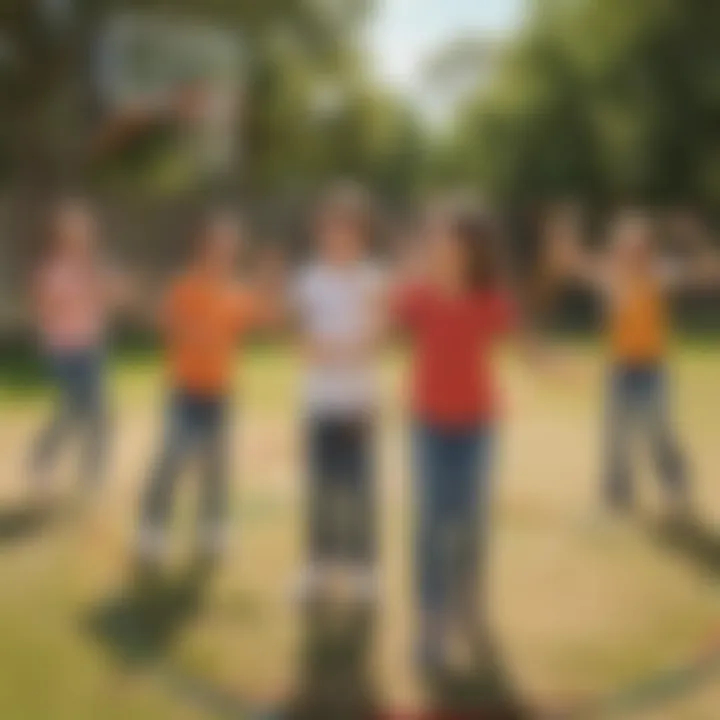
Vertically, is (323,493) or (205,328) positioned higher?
(205,328)

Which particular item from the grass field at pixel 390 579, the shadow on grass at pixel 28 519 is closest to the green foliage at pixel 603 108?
the grass field at pixel 390 579

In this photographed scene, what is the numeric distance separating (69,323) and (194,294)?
0.08 metres

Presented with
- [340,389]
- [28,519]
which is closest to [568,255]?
[340,389]

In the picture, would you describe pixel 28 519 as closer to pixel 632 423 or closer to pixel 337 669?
pixel 337 669

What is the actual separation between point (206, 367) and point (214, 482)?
0.23 ft

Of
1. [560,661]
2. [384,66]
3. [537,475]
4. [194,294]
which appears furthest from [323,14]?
[560,661]

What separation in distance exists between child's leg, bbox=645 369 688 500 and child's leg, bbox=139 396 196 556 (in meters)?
0.28

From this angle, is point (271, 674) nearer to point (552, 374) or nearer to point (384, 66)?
point (552, 374)

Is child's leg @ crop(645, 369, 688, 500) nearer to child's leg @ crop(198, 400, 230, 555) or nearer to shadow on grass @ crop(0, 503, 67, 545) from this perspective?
child's leg @ crop(198, 400, 230, 555)

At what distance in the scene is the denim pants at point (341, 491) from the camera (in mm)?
642

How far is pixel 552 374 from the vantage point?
2.09ft

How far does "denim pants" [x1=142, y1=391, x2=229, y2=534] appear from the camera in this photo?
654 mm

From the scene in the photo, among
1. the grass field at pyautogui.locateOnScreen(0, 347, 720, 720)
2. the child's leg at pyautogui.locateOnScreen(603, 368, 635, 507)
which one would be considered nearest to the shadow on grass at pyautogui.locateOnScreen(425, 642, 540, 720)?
the grass field at pyautogui.locateOnScreen(0, 347, 720, 720)

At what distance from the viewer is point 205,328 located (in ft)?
2.14
